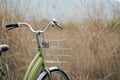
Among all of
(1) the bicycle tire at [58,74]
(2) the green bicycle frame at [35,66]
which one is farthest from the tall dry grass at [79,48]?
(2) the green bicycle frame at [35,66]

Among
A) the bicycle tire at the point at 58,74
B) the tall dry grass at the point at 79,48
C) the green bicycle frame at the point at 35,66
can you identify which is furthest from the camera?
the tall dry grass at the point at 79,48

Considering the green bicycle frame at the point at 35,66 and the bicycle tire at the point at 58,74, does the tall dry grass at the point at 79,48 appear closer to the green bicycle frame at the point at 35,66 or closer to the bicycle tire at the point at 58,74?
the bicycle tire at the point at 58,74

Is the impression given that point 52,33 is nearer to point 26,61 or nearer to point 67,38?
point 67,38

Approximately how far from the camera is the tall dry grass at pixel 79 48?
15.0 feet

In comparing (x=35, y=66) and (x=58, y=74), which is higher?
(x=35, y=66)

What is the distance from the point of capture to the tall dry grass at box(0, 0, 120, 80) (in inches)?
179

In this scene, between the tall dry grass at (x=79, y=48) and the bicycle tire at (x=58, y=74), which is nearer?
the bicycle tire at (x=58, y=74)

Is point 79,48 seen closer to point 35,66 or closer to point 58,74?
point 58,74

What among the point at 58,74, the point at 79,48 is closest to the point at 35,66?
the point at 58,74

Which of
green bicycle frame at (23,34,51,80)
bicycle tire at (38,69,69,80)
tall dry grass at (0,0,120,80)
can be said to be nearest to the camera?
green bicycle frame at (23,34,51,80)

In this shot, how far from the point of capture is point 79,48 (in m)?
5.05

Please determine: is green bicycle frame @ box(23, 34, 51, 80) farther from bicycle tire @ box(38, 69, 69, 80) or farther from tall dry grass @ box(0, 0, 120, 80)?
tall dry grass @ box(0, 0, 120, 80)

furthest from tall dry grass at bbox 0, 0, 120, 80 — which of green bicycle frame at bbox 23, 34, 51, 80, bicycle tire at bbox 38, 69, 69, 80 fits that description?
green bicycle frame at bbox 23, 34, 51, 80

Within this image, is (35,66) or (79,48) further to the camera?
(79,48)
